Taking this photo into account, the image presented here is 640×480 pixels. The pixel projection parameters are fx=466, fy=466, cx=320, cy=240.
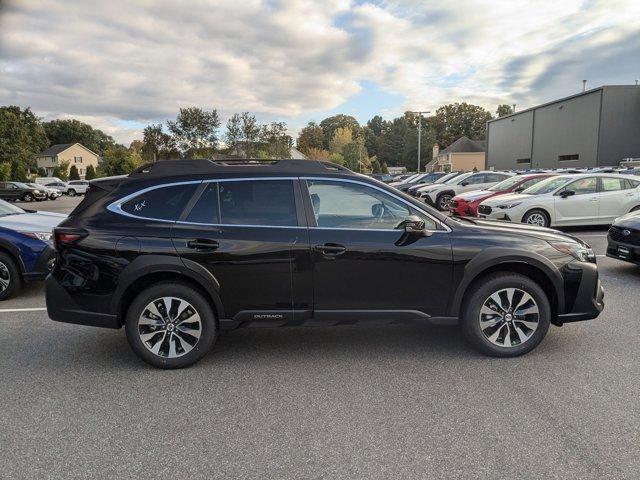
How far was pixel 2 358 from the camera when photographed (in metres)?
4.38

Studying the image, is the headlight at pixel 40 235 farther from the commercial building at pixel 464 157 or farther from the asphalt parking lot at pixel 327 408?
the commercial building at pixel 464 157

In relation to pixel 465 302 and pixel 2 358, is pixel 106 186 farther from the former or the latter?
pixel 465 302

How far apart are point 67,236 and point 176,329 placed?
1.26m

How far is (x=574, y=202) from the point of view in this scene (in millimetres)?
11820

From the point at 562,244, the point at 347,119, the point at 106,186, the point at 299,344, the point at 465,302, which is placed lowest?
the point at 299,344

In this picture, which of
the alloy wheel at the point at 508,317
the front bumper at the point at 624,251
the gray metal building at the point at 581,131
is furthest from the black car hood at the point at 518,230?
the gray metal building at the point at 581,131

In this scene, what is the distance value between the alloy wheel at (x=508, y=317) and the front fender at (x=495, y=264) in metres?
0.25

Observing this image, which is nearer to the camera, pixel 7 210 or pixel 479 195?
pixel 7 210

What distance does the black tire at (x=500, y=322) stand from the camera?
4184 millimetres

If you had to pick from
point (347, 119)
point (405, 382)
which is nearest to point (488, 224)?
point (405, 382)

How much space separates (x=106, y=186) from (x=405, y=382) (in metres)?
3.18

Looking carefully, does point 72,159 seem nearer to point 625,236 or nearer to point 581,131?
point 581,131

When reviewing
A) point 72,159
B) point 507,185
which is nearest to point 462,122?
point 72,159

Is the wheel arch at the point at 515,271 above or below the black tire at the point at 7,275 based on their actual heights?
above
